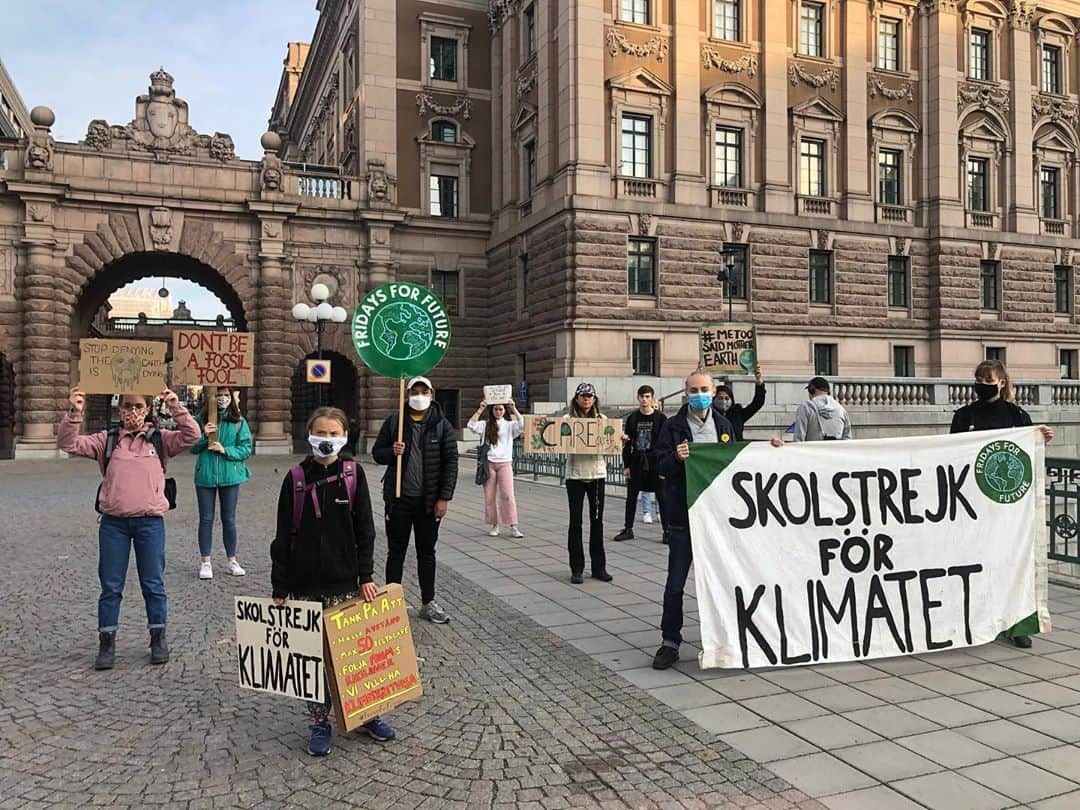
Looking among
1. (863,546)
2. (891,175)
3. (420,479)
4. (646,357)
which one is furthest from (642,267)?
(863,546)

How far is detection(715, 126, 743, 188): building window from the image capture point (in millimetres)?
32812

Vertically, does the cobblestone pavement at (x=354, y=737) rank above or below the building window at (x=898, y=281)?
below

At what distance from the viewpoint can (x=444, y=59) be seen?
38125 mm

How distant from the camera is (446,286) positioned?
125 feet

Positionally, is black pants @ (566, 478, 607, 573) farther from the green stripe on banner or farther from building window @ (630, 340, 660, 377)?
building window @ (630, 340, 660, 377)

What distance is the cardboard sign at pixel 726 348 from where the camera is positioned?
40.5ft

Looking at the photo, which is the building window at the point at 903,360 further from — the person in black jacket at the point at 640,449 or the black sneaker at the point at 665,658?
the black sneaker at the point at 665,658

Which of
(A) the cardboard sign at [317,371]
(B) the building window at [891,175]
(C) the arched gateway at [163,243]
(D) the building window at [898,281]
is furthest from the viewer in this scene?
(B) the building window at [891,175]

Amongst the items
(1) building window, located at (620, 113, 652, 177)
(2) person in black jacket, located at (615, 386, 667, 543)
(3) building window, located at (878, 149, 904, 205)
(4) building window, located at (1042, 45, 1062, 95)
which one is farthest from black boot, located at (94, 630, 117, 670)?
(4) building window, located at (1042, 45, 1062, 95)

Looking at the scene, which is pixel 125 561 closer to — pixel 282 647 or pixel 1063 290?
pixel 282 647

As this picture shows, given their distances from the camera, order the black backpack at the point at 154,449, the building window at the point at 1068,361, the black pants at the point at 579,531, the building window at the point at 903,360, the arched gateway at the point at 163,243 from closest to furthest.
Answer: the black backpack at the point at 154,449 < the black pants at the point at 579,531 < the arched gateway at the point at 163,243 < the building window at the point at 903,360 < the building window at the point at 1068,361

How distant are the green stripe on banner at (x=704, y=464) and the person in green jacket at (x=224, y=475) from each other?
5.54 meters

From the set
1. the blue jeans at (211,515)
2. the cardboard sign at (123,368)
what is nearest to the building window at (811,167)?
the blue jeans at (211,515)

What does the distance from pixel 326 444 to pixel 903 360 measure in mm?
35301
